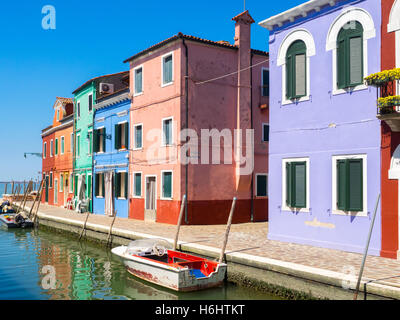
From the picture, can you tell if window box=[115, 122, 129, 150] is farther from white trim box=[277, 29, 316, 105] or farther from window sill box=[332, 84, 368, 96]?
window sill box=[332, 84, 368, 96]

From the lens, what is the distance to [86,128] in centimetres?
2933

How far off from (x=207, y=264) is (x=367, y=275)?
4.28 metres

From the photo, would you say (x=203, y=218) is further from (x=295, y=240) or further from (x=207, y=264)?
(x=207, y=264)

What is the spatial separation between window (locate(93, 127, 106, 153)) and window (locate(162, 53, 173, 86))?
7610 millimetres

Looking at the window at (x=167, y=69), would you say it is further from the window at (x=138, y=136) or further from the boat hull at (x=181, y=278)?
the boat hull at (x=181, y=278)

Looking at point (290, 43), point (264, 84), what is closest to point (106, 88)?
point (264, 84)

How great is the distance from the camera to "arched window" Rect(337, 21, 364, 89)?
1181cm

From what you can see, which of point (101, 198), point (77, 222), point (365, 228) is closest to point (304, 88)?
point (365, 228)

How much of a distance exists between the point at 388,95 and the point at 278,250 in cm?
504

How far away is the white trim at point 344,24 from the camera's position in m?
11.6

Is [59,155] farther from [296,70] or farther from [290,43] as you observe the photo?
[296,70]

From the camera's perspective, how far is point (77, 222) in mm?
21281

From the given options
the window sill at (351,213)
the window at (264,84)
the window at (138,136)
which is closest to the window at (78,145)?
the window at (138,136)

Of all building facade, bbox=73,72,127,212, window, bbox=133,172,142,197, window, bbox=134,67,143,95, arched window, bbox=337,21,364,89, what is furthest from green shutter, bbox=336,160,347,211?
building facade, bbox=73,72,127,212
